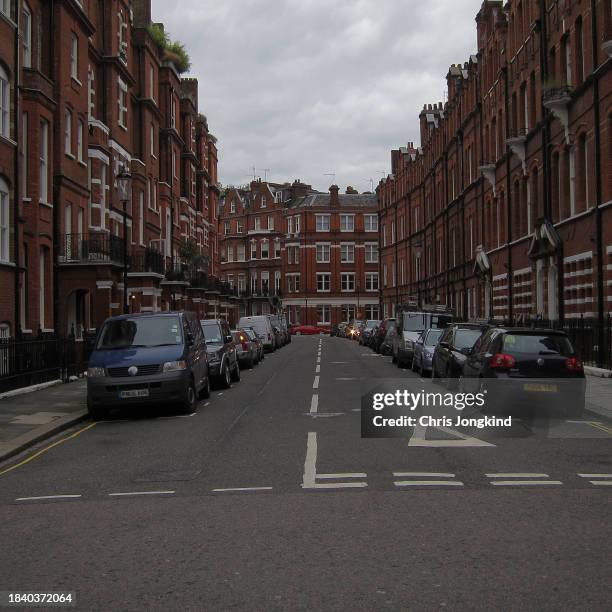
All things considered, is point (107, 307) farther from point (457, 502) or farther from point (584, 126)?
point (457, 502)

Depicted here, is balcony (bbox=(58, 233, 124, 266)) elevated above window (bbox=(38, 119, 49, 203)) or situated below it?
below

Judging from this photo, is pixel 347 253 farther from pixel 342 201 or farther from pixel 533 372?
pixel 533 372

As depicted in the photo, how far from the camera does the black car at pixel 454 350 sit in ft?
60.3

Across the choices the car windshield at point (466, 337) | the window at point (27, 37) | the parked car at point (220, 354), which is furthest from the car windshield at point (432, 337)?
the window at point (27, 37)

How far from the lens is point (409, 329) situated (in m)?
30.8

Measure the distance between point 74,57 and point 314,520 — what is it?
84.9ft

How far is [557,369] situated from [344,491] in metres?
6.29

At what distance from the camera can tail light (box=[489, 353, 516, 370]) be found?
13.6m

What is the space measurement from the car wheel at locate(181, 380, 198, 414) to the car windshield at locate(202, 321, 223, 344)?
5956mm

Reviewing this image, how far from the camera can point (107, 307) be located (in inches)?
1176

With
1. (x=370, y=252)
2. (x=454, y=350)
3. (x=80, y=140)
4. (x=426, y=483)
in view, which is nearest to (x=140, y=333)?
(x=454, y=350)

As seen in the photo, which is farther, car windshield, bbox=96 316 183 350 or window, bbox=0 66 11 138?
window, bbox=0 66 11 138

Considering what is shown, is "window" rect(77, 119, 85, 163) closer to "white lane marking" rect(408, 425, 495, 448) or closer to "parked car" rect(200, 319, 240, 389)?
"parked car" rect(200, 319, 240, 389)

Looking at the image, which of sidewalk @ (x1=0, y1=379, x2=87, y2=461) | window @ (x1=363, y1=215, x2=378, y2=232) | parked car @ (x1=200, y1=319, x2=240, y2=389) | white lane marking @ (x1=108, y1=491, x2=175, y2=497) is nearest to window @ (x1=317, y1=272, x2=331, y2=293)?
window @ (x1=363, y1=215, x2=378, y2=232)
